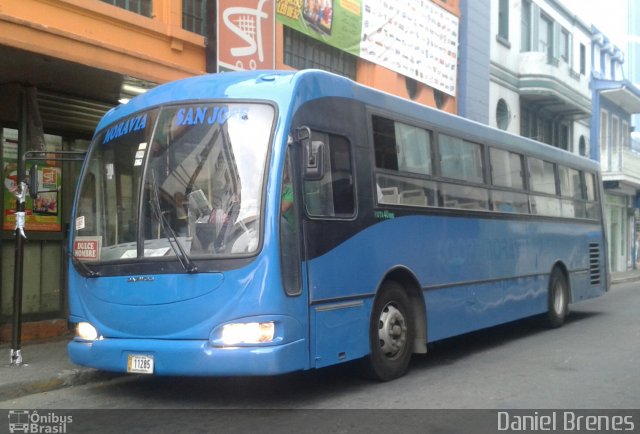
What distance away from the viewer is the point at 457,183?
9.23 metres

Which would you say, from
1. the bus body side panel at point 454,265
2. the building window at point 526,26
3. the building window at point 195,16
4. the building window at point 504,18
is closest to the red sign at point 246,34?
the building window at point 195,16

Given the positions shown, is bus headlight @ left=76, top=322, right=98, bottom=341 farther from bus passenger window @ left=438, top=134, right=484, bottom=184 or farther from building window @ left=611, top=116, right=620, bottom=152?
building window @ left=611, top=116, right=620, bottom=152

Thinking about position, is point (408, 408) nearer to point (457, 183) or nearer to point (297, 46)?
point (457, 183)

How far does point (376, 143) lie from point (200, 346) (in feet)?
9.75

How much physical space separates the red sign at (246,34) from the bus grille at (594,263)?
6.97m

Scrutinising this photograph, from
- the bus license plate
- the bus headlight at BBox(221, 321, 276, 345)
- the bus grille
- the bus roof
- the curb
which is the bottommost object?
the curb

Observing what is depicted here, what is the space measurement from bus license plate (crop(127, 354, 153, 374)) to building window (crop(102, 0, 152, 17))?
6336mm

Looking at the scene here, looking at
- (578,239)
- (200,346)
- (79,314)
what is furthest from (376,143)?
(578,239)

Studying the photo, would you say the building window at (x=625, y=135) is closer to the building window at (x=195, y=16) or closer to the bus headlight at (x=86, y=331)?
the building window at (x=195, y=16)

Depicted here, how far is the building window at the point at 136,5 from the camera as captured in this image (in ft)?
35.8

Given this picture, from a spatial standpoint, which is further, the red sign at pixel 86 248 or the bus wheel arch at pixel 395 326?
the bus wheel arch at pixel 395 326

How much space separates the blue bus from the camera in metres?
6.18

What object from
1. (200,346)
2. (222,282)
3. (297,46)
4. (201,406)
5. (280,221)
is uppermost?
(297,46)

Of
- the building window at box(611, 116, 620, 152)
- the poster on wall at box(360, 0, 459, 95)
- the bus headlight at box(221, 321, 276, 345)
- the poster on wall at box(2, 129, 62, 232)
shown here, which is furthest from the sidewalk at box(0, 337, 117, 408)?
the building window at box(611, 116, 620, 152)
